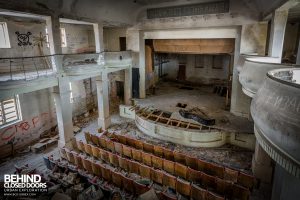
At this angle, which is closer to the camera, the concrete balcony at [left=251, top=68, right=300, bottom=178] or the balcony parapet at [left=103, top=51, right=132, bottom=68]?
the concrete balcony at [left=251, top=68, right=300, bottom=178]

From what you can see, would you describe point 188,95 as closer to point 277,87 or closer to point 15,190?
point 15,190

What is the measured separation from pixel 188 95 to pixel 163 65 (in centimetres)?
666

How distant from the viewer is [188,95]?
1574 centimetres

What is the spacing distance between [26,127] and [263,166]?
12.4 metres

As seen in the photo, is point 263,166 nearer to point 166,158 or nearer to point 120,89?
point 166,158

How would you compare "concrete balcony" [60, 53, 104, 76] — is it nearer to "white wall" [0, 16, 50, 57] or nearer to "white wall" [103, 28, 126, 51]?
"white wall" [0, 16, 50, 57]

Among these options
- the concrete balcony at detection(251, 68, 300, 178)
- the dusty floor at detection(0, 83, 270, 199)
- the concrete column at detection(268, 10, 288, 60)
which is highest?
the concrete column at detection(268, 10, 288, 60)

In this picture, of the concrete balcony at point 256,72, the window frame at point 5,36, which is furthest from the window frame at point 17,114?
the concrete balcony at point 256,72

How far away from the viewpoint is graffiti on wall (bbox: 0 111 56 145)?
10.2 metres

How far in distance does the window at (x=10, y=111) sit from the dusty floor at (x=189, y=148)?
2.06 meters

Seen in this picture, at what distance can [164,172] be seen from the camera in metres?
7.44

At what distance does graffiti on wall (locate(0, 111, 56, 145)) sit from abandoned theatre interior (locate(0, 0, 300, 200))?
6cm

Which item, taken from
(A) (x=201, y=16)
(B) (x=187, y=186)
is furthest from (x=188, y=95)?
(B) (x=187, y=186)

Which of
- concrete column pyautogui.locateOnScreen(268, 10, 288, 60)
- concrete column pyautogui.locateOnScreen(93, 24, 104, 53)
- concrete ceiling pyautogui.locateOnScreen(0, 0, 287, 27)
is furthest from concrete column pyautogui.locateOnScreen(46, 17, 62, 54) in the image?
concrete column pyautogui.locateOnScreen(268, 10, 288, 60)
